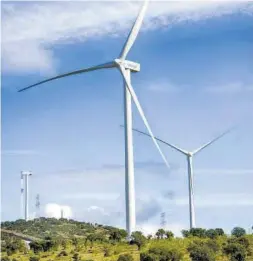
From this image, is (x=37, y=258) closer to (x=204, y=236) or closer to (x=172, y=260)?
(x=172, y=260)

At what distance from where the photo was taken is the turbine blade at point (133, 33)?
62.6 metres

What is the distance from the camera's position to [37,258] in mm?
66875

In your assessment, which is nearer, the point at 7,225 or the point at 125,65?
the point at 125,65

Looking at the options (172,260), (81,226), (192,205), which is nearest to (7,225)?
(81,226)

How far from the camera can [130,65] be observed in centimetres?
6850

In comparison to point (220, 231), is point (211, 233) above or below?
below

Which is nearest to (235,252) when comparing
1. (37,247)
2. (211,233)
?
(37,247)

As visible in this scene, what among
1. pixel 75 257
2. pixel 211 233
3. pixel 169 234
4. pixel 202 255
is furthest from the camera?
pixel 211 233

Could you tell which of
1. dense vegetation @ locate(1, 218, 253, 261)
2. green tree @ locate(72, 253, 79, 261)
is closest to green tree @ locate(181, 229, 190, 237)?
dense vegetation @ locate(1, 218, 253, 261)

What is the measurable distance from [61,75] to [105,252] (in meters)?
20.1

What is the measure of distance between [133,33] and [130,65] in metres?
5.14

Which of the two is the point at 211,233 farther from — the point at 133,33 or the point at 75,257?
the point at 133,33

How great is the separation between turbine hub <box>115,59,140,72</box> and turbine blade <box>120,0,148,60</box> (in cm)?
56

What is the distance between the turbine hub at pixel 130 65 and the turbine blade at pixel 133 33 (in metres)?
0.56
